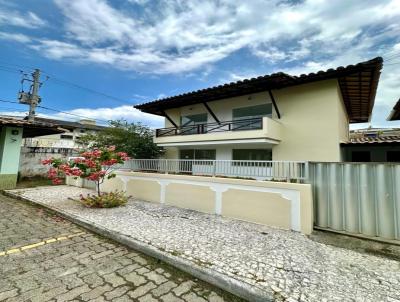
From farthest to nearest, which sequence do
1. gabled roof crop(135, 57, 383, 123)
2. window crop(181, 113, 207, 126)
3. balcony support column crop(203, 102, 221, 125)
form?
window crop(181, 113, 207, 126)
balcony support column crop(203, 102, 221, 125)
gabled roof crop(135, 57, 383, 123)

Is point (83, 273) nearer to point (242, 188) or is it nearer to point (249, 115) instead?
point (242, 188)

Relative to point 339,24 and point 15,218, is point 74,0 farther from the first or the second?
point 339,24

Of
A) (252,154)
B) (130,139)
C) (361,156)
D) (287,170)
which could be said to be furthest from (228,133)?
(361,156)

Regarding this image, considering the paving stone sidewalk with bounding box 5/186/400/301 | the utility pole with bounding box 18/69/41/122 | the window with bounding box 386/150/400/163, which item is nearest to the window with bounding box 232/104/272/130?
the paving stone sidewalk with bounding box 5/186/400/301

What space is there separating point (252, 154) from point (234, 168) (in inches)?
198

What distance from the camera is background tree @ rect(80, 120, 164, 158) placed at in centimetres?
1356

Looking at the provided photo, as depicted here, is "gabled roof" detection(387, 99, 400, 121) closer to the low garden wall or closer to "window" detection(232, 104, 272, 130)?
"window" detection(232, 104, 272, 130)

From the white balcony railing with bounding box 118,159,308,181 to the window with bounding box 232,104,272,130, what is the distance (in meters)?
4.33

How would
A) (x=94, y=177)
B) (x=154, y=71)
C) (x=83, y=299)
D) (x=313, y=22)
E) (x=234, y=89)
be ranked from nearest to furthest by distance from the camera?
(x=83, y=299)
(x=94, y=177)
(x=313, y=22)
(x=234, y=89)
(x=154, y=71)

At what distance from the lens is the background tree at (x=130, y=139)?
13562 mm

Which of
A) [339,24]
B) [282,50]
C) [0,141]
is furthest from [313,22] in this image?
[0,141]

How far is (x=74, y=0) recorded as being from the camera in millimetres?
7637

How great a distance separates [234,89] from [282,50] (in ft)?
9.40

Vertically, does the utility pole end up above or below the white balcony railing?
above
